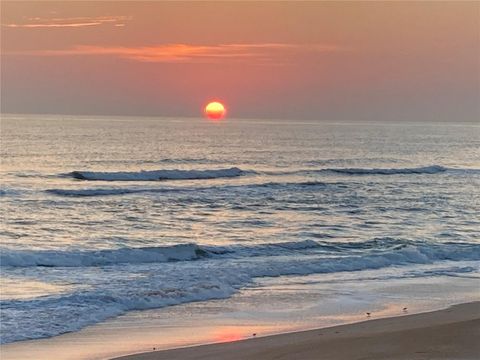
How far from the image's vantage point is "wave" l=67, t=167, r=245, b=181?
3981cm

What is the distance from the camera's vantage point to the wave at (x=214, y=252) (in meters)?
15.2

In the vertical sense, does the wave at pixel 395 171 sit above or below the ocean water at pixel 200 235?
above

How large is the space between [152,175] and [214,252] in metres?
24.4

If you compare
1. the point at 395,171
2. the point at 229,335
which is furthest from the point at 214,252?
→ the point at 395,171

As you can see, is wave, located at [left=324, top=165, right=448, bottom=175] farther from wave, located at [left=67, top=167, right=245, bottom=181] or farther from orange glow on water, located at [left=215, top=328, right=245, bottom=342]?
orange glow on water, located at [left=215, top=328, right=245, bottom=342]

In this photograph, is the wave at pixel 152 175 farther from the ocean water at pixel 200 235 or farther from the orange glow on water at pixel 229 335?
the orange glow on water at pixel 229 335

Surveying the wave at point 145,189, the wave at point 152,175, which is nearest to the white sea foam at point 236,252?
the wave at point 145,189

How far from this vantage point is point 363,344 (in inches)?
318

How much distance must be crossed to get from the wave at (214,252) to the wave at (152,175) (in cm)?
2269

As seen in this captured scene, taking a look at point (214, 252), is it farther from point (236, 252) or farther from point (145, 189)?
point (145, 189)

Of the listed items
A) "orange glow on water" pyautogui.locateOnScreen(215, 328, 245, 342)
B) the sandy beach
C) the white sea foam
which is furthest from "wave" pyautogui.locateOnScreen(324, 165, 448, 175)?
"orange glow on water" pyautogui.locateOnScreen(215, 328, 245, 342)

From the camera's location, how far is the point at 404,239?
19.1 metres

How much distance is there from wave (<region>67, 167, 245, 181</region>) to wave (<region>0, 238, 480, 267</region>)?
22.7 m

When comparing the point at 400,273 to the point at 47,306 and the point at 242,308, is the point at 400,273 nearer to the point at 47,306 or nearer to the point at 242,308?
the point at 242,308
